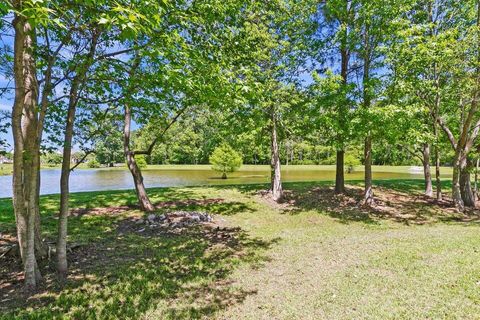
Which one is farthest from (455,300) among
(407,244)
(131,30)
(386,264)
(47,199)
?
(47,199)

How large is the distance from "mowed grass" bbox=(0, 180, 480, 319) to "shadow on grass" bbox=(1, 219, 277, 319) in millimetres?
18

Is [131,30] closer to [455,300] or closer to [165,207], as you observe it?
[455,300]

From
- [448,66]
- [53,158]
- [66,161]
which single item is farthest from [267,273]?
[448,66]

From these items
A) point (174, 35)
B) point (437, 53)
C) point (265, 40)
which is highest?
point (265, 40)

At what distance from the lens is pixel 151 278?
4836mm

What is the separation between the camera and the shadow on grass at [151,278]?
3.82m

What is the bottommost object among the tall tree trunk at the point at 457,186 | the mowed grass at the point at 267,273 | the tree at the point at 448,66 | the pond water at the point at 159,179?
the pond water at the point at 159,179

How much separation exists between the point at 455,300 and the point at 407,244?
9.27 feet

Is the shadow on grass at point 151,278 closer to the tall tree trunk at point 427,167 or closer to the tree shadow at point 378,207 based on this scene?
the tree shadow at point 378,207

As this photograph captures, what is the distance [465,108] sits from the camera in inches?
455

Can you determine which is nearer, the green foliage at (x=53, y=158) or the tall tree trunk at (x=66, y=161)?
the tall tree trunk at (x=66, y=161)

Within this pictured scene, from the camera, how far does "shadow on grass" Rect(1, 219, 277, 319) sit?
3824mm

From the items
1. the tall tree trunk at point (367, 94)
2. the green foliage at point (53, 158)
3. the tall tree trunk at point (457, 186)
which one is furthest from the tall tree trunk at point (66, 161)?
the tall tree trunk at point (457, 186)

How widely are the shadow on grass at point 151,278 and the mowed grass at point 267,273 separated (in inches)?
0.7
